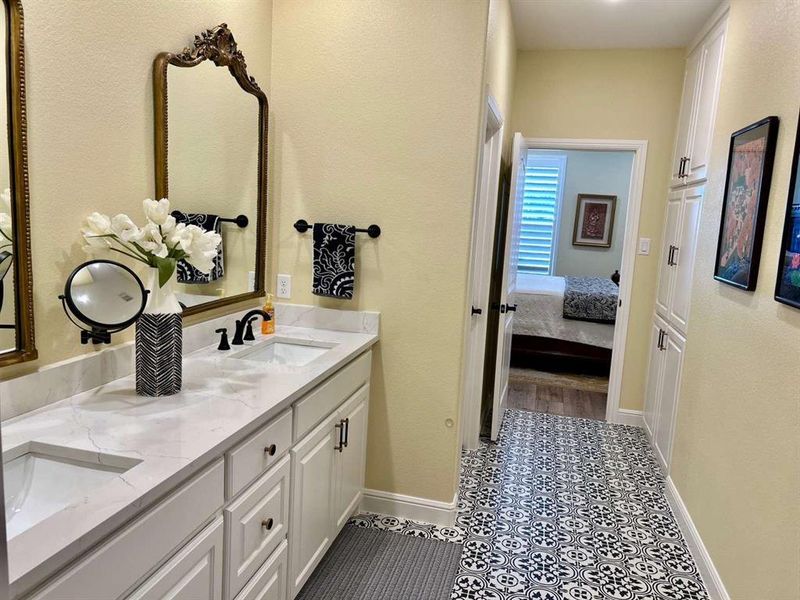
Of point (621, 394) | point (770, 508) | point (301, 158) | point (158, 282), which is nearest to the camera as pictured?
point (158, 282)

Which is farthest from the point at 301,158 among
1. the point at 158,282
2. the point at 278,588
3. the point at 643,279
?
the point at 643,279

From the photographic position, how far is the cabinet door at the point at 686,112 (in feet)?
11.7

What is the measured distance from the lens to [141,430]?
1.39 metres

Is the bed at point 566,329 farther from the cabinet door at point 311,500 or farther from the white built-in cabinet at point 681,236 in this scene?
the cabinet door at point 311,500

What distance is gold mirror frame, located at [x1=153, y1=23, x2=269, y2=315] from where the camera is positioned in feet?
6.16

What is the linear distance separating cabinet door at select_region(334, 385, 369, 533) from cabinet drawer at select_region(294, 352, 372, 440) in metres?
0.06

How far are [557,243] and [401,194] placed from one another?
5884 mm

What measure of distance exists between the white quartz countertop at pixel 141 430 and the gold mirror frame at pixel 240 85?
0.50m

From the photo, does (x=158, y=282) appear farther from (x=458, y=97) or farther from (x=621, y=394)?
(x=621, y=394)

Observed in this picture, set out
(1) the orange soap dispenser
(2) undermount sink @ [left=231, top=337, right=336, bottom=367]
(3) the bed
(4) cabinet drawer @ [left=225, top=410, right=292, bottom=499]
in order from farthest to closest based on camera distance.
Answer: (3) the bed < (1) the orange soap dispenser < (2) undermount sink @ [left=231, top=337, right=336, bottom=367] < (4) cabinet drawer @ [left=225, top=410, right=292, bottom=499]

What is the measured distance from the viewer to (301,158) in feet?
8.61

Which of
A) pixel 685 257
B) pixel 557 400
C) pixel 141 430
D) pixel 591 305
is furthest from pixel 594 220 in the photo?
pixel 141 430

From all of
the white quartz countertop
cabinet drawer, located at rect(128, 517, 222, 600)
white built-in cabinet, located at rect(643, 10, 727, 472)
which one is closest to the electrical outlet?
the white quartz countertop

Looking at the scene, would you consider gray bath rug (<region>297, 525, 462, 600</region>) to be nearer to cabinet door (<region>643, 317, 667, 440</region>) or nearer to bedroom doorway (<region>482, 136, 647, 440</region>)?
bedroom doorway (<region>482, 136, 647, 440</region>)
